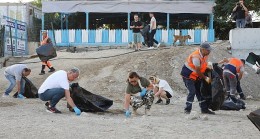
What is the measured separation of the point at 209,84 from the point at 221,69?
6.75 ft

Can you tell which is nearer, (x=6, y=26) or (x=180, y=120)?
(x=180, y=120)

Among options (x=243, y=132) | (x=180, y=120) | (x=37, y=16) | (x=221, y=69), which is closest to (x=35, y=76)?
(x=221, y=69)

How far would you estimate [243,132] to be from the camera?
8.28 meters

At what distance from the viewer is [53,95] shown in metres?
10.7

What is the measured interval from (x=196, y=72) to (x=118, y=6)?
15.2 m

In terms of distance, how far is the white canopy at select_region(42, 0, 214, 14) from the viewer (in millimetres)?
25219

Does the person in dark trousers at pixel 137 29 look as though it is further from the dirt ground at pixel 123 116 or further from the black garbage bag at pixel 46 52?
the black garbage bag at pixel 46 52

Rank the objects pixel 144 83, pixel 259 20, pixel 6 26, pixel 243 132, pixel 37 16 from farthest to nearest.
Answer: pixel 259 20, pixel 37 16, pixel 6 26, pixel 144 83, pixel 243 132

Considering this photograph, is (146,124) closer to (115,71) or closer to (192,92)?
(192,92)

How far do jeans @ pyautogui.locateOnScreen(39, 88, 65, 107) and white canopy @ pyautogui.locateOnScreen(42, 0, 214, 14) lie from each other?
14.8m

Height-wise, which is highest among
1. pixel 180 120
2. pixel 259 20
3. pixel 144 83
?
pixel 259 20

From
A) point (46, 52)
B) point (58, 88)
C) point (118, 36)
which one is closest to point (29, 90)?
point (46, 52)

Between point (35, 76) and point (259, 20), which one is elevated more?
point (259, 20)

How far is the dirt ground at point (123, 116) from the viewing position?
26.1 feet
